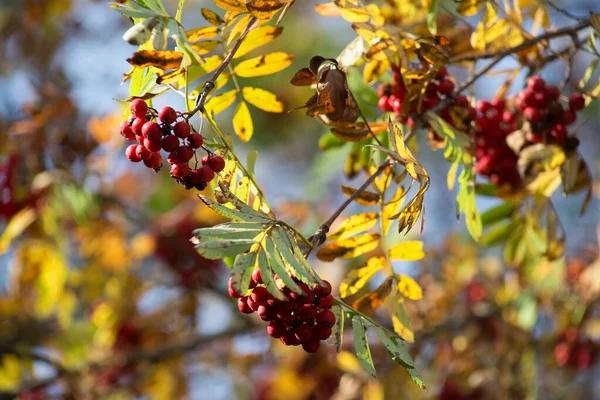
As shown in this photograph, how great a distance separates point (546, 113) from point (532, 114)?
0.03 metres

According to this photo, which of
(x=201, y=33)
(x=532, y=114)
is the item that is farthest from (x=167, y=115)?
(x=532, y=114)

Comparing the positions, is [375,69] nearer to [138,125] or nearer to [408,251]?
[408,251]

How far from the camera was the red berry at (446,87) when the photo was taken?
1.38 m

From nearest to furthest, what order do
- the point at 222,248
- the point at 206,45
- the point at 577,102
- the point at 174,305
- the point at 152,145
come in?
the point at 222,248, the point at 152,145, the point at 206,45, the point at 577,102, the point at 174,305

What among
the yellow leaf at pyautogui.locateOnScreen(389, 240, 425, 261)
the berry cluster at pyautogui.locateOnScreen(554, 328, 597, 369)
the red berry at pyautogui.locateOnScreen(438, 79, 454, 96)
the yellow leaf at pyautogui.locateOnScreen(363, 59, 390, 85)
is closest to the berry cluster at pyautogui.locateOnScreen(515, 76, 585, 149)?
the red berry at pyautogui.locateOnScreen(438, 79, 454, 96)

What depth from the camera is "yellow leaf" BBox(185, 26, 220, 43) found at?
114cm

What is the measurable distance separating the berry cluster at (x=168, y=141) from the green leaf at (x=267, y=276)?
179 millimetres

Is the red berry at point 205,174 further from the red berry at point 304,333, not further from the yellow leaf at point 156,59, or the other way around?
the red berry at point 304,333

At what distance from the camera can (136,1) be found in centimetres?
102

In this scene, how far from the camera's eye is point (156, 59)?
997 millimetres

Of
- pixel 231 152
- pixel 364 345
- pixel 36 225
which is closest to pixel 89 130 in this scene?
pixel 36 225

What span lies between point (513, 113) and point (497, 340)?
110 cm

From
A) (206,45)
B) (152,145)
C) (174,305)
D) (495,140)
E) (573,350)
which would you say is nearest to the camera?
(152,145)

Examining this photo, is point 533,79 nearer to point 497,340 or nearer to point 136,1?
point 136,1
